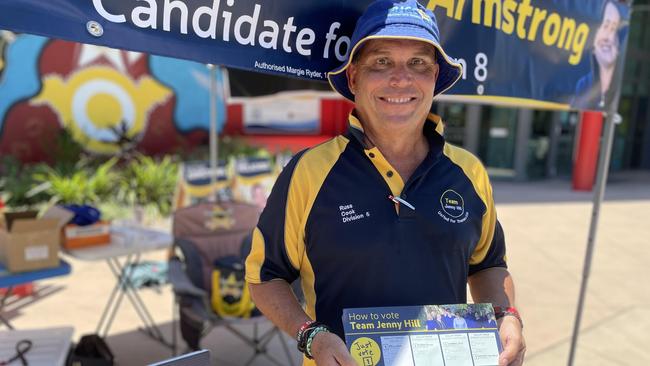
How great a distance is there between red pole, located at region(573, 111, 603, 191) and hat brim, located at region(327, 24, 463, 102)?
1026 centimetres

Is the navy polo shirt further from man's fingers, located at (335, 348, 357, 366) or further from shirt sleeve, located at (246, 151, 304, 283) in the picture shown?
man's fingers, located at (335, 348, 357, 366)

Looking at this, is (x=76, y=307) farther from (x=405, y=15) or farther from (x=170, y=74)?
(x=170, y=74)

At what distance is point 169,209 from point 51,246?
4738mm

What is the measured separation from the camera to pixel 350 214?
1.48 m

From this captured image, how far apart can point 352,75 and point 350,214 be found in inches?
18.6

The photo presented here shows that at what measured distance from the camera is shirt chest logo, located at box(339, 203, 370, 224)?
1474mm

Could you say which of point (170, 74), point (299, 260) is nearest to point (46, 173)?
point (170, 74)

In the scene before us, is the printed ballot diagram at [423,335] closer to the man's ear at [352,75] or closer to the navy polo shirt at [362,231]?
the navy polo shirt at [362,231]

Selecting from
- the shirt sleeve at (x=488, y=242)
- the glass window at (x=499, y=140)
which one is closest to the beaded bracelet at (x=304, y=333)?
the shirt sleeve at (x=488, y=242)

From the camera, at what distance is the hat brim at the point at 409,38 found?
145 cm

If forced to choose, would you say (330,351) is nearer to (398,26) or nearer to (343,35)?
(398,26)

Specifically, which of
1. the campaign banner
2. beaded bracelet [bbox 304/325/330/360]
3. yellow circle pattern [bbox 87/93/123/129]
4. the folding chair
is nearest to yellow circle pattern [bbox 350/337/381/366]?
beaded bracelet [bbox 304/325/330/360]

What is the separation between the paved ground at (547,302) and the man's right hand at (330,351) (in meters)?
2.39

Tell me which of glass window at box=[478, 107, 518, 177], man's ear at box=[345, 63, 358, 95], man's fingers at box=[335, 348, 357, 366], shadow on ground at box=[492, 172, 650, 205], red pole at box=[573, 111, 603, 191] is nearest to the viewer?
man's fingers at box=[335, 348, 357, 366]
